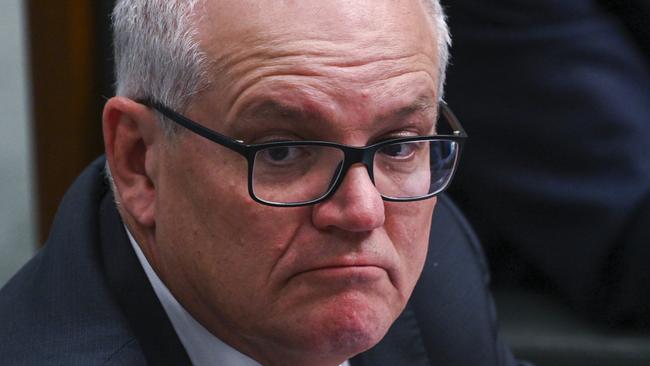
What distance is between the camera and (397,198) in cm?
145

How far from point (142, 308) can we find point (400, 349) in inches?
18.0

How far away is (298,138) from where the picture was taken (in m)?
1.39

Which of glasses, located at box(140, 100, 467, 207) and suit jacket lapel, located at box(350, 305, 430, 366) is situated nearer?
glasses, located at box(140, 100, 467, 207)

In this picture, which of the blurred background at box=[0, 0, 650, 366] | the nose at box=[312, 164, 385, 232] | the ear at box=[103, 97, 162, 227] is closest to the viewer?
the nose at box=[312, 164, 385, 232]

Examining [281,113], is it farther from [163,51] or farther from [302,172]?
[163,51]

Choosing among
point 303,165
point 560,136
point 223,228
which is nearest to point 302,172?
point 303,165

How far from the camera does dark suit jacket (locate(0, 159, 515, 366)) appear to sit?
4.78 feet

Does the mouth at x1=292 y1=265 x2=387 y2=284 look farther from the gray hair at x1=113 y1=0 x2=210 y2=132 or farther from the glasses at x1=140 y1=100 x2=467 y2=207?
the gray hair at x1=113 y1=0 x2=210 y2=132

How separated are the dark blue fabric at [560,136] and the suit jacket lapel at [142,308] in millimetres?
951

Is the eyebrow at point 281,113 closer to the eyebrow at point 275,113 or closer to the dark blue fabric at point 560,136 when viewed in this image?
the eyebrow at point 275,113

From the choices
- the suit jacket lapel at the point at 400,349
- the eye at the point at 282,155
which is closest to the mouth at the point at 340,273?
the eye at the point at 282,155

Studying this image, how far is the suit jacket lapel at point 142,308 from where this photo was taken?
1.54 m

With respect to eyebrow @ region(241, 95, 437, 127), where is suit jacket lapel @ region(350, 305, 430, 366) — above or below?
below

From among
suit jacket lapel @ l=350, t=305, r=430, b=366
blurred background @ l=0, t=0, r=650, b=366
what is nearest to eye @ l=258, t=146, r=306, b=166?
suit jacket lapel @ l=350, t=305, r=430, b=366
